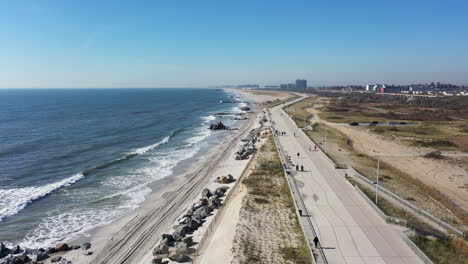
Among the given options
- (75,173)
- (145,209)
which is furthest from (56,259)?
(75,173)

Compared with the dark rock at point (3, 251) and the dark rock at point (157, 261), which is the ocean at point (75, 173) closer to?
the dark rock at point (3, 251)

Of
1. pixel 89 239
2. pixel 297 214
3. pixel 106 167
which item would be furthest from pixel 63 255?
pixel 106 167

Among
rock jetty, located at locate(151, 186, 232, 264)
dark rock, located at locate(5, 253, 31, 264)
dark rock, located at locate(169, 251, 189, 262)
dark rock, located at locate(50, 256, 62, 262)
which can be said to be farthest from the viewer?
dark rock, located at locate(50, 256, 62, 262)

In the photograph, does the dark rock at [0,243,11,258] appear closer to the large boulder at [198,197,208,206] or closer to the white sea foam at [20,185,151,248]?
the white sea foam at [20,185,151,248]

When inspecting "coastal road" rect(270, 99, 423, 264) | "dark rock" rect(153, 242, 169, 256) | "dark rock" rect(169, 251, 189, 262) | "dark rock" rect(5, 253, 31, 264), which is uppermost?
"coastal road" rect(270, 99, 423, 264)

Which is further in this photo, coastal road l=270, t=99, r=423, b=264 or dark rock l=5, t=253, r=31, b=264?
dark rock l=5, t=253, r=31, b=264

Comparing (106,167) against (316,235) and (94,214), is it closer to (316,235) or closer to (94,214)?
(94,214)

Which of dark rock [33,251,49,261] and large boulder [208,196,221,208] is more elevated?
large boulder [208,196,221,208]

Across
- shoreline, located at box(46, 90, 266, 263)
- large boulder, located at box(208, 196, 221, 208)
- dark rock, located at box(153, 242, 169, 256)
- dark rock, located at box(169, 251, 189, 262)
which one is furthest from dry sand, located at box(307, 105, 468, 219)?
shoreline, located at box(46, 90, 266, 263)
